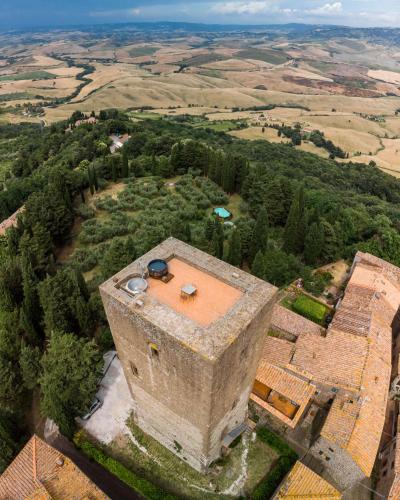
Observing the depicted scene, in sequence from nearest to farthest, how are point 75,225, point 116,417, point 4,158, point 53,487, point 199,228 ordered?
point 53,487 → point 116,417 → point 199,228 → point 75,225 → point 4,158

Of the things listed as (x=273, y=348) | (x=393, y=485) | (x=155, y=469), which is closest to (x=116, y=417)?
(x=155, y=469)

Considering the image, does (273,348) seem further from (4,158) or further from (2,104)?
(2,104)

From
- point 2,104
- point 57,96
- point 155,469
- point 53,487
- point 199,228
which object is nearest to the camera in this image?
point 53,487

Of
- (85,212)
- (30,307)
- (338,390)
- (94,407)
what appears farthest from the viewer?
(85,212)

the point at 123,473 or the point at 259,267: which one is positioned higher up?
the point at 259,267

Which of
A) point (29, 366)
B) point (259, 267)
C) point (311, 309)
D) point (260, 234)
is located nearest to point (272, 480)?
point (311, 309)

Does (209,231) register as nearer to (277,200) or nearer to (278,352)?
(277,200)

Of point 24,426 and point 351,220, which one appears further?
point 351,220
